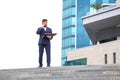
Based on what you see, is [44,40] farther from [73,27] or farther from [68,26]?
[68,26]

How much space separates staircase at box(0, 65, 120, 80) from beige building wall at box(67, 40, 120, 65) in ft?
103

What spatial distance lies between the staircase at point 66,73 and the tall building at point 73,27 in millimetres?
92241

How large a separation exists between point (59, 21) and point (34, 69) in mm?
4806

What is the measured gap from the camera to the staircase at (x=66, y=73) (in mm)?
18188

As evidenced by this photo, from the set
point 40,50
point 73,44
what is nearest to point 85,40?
point 73,44

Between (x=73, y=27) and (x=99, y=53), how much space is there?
6205 centimetres

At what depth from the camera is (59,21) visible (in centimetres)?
1484

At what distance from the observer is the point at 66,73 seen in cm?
1864

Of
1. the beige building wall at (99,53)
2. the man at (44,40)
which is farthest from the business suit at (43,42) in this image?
the beige building wall at (99,53)

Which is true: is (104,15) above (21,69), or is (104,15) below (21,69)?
above

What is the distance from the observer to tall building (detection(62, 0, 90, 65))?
11350 cm

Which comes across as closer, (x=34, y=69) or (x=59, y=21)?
(x=59, y=21)

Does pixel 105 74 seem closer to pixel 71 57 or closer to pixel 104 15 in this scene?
pixel 104 15

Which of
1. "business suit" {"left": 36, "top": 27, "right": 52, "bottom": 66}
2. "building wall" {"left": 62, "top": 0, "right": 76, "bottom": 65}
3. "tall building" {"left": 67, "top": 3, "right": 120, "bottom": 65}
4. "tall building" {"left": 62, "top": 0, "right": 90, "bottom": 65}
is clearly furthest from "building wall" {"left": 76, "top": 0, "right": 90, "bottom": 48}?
"business suit" {"left": 36, "top": 27, "right": 52, "bottom": 66}
